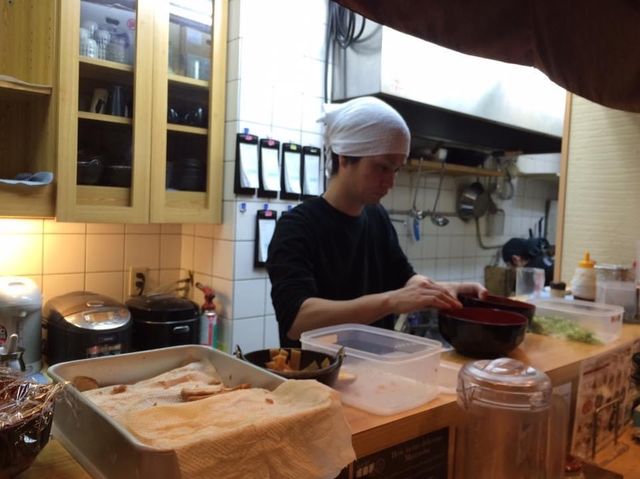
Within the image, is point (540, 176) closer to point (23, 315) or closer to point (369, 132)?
point (369, 132)

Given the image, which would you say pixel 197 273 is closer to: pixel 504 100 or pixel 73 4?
pixel 73 4

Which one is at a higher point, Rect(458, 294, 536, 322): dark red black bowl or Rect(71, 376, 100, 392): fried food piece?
Rect(458, 294, 536, 322): dark red black bowl

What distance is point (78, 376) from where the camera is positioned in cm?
74

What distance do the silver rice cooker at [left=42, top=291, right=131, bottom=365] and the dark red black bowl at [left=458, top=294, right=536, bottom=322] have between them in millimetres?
1105

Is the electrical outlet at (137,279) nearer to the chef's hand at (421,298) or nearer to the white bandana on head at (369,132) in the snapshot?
the white bandana on head at (369,132)

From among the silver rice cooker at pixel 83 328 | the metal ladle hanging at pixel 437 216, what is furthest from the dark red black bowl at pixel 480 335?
the metal ladle hanging at pixel 437 216

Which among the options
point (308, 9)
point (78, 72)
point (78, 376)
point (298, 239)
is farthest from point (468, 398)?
point (308, 9)

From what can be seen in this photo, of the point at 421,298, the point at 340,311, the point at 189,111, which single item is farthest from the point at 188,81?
the point at 421,298

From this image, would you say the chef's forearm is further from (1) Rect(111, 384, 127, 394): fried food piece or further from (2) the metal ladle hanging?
(2) the metal ladle hanging

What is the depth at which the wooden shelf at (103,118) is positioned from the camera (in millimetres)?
1807

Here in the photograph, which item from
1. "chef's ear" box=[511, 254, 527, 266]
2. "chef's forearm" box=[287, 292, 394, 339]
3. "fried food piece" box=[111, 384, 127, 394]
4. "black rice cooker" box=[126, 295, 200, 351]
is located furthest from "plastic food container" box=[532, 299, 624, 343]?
"chef's ear" box=[511, 254, 527, 266]

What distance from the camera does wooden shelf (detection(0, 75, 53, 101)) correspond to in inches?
63.0

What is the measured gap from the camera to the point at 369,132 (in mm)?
1392

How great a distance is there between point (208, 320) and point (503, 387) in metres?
1.50
